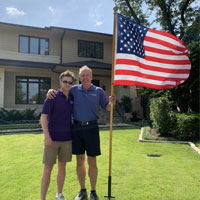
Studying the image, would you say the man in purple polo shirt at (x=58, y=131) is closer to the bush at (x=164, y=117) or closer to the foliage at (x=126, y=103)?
the bush at (x=164, y=117)

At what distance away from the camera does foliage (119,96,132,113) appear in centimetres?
1714

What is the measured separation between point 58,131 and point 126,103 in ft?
47.5

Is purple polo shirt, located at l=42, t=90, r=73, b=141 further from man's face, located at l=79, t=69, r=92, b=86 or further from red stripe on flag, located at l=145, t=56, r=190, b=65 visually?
red stripe on flag, located at l=145, t=56, r=190, b=65

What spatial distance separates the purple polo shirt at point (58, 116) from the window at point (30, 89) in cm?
1523

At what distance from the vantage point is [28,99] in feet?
56.6

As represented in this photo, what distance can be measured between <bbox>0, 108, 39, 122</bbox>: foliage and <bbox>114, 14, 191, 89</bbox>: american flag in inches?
494

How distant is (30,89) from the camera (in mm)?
17359

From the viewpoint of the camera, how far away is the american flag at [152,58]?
3654mm

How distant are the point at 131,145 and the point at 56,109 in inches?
201

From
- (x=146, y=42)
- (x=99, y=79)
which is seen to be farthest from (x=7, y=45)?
(x=146, y=42)

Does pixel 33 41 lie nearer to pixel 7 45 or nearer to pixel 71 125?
pixel 7 45

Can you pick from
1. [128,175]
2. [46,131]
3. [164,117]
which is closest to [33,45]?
[164,117]

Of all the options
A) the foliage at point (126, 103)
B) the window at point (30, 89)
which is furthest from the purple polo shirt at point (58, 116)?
the window at point (30, 89)

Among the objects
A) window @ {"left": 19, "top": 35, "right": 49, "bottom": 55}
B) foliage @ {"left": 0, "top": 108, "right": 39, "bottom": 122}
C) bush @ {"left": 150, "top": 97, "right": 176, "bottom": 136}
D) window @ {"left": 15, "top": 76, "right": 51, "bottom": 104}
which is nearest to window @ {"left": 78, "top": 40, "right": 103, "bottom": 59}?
window @ {"left": 19, "top": 35, "right": 49, "bottom": 55}
